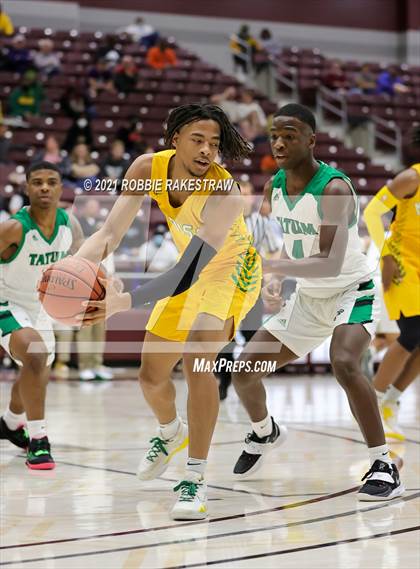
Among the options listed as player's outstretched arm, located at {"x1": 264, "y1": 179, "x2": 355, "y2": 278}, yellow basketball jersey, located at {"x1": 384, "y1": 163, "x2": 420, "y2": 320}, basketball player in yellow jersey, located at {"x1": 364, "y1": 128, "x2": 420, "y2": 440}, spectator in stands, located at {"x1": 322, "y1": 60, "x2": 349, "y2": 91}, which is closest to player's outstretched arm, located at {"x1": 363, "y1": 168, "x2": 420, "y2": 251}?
basketball player in yellow jersey, located at {"x1": 364, "y1": 128, "x2": 420, "y2": 440}

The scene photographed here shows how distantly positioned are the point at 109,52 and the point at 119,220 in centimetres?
1180

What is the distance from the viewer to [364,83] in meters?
17.3

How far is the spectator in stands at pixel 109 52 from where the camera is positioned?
1515cm

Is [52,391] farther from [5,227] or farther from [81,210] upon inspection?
[5,227]

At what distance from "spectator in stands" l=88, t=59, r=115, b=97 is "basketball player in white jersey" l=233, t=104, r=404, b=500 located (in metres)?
10.3

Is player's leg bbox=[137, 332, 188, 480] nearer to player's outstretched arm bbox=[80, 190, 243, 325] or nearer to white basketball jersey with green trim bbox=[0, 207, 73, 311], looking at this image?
player's outstretched arm bbox=[80, 190, 243, 325]

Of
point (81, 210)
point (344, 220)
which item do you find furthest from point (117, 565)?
point (81, 210)

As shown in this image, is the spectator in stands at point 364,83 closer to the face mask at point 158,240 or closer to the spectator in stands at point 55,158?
the spectator in stands at point 55,158

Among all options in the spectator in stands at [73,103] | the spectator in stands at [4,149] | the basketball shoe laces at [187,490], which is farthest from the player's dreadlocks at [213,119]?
the spectator in stands at [73,103]

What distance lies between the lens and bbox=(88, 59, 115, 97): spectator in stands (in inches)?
567

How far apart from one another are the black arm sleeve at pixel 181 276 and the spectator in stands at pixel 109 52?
11.7m

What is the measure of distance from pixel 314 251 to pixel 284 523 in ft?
4.08

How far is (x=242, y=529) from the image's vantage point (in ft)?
11.8

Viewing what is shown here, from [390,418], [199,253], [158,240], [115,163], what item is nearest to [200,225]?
[199,253]
